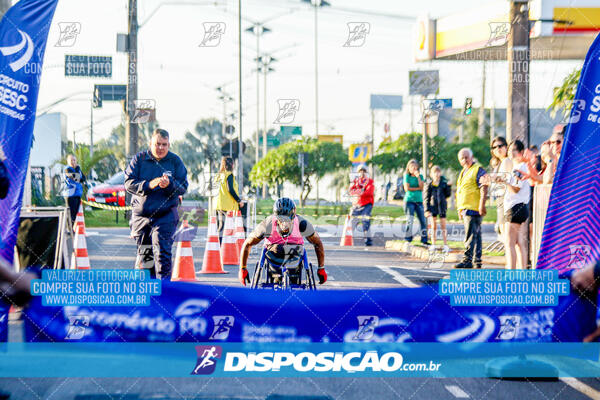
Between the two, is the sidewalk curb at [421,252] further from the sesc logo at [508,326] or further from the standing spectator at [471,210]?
the sesc logo at [508,326]

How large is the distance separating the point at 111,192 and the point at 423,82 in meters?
3.27

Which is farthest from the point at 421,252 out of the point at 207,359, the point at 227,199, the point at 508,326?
the point at 207,359

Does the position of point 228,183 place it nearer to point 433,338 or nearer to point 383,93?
point 383,93

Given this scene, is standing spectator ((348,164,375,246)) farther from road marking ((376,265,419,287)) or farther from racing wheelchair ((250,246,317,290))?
road marking ((376,265,419,287))

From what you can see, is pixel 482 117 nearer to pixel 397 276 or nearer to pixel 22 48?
pixel 22 48

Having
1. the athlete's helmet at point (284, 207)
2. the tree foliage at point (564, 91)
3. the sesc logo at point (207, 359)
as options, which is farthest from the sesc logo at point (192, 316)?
the tree foliage at point (564, 91)

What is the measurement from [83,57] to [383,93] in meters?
2.39

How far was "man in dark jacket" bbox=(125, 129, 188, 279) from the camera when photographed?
20.8 feet

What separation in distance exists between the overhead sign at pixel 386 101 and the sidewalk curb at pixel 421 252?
3381mm

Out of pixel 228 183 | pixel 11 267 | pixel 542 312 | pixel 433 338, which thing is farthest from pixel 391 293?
pixel 228 183

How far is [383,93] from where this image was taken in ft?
17.9

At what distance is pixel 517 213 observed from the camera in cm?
745

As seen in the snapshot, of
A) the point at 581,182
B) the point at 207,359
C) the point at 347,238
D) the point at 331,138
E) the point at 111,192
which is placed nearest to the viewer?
the point at 207,359

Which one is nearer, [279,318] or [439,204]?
[279,318]
